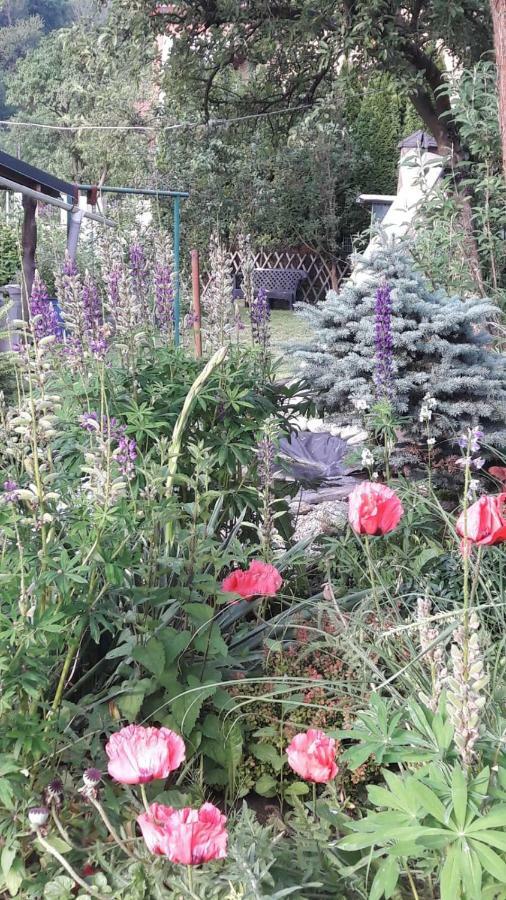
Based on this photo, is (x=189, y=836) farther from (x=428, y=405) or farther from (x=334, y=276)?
(x=334, y=276)

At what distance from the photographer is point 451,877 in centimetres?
99

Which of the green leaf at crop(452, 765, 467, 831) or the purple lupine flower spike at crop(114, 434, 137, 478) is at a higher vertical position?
the purple lupine flower spike at crop(114, 434, 137, 478)

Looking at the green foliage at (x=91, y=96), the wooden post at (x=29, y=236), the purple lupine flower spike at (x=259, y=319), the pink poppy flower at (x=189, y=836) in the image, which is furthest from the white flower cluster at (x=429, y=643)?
the green foliage at (x=91, y=96)

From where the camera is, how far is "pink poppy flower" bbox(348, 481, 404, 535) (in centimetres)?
156

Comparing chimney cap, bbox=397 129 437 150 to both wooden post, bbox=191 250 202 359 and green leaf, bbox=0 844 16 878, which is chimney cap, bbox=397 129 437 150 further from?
green leaf, bbox=0 844 16 878

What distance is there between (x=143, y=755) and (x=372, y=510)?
2.03 feet

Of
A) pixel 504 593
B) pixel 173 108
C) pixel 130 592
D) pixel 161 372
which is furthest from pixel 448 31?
pixel 173 108

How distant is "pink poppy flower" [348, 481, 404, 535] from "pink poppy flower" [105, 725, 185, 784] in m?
0.55

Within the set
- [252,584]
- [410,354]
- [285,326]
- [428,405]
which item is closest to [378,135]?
[285,326]

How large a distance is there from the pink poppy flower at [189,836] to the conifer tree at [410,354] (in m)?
2.22

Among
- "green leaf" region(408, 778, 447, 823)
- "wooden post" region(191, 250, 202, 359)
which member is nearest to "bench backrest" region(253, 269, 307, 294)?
"wooden post" region(191, 250, 202, 359)

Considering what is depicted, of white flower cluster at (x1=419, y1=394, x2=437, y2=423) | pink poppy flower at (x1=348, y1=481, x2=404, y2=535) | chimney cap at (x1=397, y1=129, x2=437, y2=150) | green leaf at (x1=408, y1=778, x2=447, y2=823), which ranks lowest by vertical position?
green leaf at (x1=408, y1=778, x2=447, y2=823)

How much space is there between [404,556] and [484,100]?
4.48m

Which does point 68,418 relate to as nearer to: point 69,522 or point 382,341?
point 69,522
